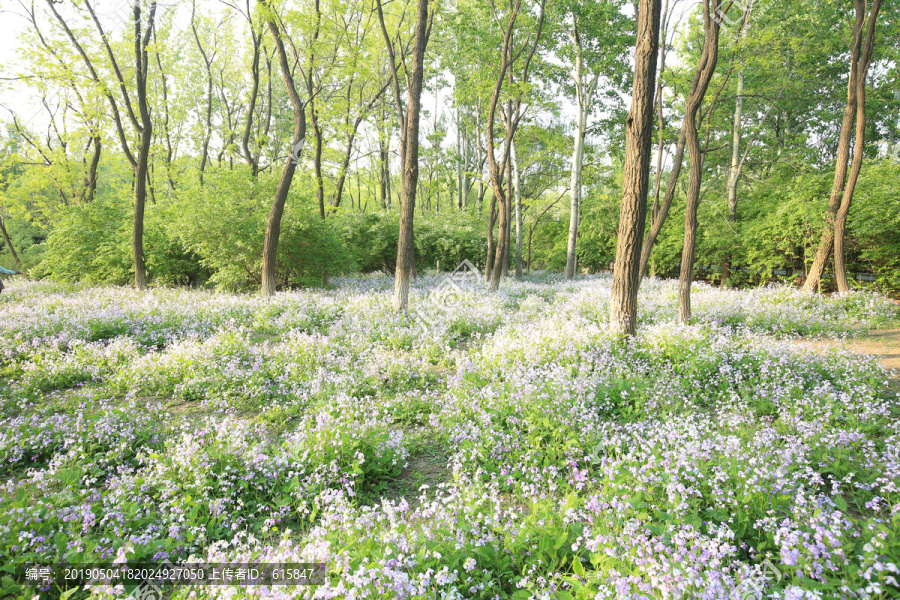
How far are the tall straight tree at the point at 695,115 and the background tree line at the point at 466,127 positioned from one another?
5cm

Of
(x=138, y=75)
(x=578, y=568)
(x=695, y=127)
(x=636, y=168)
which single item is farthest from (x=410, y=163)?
(x=138, y=75)

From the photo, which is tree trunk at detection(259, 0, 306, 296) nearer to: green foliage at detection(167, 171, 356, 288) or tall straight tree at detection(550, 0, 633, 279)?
green foliage at detection(167, 171, 356, 288)

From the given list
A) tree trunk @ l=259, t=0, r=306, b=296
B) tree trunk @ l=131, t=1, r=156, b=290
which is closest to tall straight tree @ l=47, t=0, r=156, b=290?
tree trunk @ l=131, t=1, r=156, b=290

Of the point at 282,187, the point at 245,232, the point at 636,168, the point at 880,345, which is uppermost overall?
the point at 282,187

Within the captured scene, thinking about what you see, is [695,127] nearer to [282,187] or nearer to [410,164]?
[410,164]

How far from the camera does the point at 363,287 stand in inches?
675

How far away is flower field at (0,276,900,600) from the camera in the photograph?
2492 mm

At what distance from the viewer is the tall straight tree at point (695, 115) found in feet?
28.7

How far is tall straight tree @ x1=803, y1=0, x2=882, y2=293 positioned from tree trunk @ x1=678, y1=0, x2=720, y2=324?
6656mm

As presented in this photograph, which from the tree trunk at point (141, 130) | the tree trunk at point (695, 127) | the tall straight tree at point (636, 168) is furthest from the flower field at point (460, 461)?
the tree trunk at point (141, 130)

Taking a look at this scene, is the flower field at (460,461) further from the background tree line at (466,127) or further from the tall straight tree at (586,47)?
the tall straight tree at (586,47)

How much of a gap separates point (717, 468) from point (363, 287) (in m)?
15.2

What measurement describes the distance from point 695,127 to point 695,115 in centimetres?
33

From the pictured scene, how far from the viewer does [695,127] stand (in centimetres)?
935
